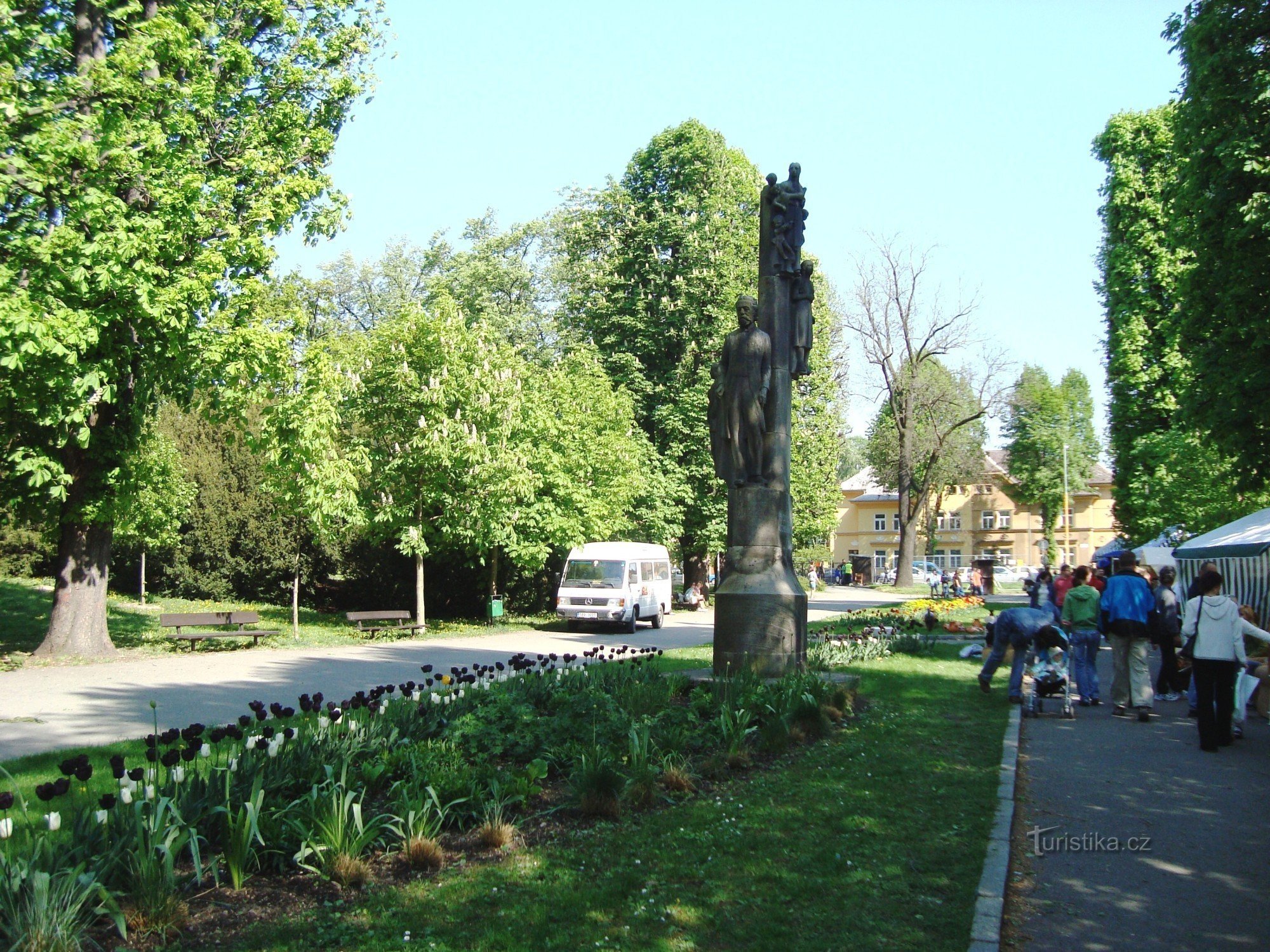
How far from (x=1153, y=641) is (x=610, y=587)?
1487 centimetres

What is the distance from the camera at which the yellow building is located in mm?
85062

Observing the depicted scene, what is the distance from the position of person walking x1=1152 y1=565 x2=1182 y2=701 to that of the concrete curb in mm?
5393

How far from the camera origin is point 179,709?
11.1 m

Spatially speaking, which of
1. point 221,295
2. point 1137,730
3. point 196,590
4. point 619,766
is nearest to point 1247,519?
point 1137,730

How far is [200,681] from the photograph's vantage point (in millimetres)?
13844

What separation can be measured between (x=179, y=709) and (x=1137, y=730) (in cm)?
1045

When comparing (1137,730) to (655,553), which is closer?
(1137,730)

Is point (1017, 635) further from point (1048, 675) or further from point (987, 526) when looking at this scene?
point (987, 526)

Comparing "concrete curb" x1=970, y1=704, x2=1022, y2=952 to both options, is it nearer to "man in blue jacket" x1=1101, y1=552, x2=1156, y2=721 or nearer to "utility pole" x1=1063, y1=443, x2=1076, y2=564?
"man in blue jacket" x1=1101, y1=552, x2=1156, y2=721

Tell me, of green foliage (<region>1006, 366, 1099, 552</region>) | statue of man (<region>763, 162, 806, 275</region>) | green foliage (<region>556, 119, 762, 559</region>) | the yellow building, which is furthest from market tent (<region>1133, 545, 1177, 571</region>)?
the yellow building

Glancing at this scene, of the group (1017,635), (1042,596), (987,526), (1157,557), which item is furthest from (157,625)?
(987,526)

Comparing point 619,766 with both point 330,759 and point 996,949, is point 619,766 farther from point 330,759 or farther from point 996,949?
point 996,949

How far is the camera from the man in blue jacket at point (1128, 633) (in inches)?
443

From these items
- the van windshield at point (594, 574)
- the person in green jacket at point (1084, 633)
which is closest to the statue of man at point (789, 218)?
the person in green jacket at point (1084, 633)
